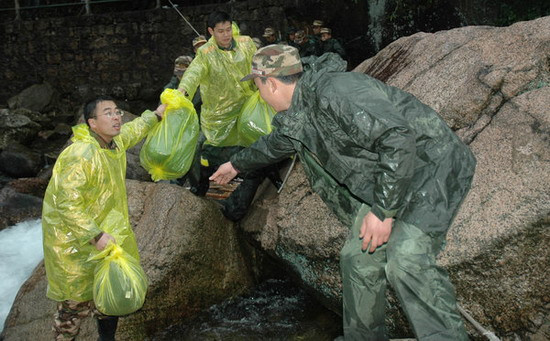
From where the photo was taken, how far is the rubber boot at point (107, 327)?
3483mm

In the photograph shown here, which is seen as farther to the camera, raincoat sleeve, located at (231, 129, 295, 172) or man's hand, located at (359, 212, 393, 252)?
raincoat sleeve, located at (231, 129, 295, 172)

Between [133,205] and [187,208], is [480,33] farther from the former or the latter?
[133,205]

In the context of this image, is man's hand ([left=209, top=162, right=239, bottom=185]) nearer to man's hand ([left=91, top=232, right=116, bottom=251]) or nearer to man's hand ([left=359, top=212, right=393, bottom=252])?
man's hand ([left=91, top=232, right=116, bottom=251])

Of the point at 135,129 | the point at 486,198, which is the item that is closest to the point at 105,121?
the point at 135,129

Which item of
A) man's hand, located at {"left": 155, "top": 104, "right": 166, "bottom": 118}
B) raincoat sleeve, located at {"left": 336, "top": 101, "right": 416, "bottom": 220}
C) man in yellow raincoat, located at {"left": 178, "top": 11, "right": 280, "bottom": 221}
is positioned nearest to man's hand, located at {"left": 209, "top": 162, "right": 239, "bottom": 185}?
raincoat sleeve, located at {"left": 336, "top": 101, "right": 416, "bottom": 220}

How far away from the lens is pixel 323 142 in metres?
2.73

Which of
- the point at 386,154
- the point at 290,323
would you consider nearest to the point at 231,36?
the point at 290,323

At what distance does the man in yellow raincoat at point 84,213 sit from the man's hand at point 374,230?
145cm

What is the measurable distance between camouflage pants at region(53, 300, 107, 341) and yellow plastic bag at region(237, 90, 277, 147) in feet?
6.73

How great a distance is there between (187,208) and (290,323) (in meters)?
1.16

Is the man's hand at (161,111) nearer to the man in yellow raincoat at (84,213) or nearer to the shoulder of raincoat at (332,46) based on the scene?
the man in yellow raincoat at (84,213)

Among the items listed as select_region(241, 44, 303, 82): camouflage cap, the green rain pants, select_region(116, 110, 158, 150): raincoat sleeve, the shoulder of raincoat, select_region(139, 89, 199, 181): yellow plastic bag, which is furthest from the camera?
the shoulder of raincoat

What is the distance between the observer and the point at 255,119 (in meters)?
4.86

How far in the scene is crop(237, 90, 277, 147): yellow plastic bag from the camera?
486cm
